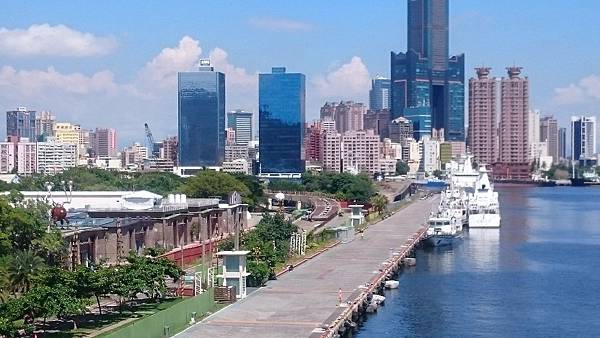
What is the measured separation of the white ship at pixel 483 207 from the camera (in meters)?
68.2

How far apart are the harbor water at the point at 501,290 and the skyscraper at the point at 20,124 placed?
439 ft

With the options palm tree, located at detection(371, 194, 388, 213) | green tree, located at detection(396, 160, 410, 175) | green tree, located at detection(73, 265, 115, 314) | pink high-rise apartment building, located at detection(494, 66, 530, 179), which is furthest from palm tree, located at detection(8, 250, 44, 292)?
pink high-rise apartment building, located at detection(494, 66, 530, 179)

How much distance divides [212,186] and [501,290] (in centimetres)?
3387

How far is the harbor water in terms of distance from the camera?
30359mm

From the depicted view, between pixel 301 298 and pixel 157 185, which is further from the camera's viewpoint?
pixel 157 185

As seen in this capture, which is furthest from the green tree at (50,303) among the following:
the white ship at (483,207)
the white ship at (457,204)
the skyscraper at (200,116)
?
the skyscraper at (200,116)

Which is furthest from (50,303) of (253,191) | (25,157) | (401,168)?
(401,168)

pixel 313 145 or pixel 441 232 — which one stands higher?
pixel 313 145

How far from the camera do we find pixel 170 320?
81.3ft

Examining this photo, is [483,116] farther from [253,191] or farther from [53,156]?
[253,191]

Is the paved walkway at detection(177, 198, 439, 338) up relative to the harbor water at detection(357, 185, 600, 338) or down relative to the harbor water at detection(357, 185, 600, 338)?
up

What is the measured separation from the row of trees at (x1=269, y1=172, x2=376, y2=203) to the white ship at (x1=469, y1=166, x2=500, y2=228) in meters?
16.9

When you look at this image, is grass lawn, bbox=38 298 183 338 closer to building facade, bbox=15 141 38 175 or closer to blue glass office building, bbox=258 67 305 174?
blue glass office building, bbox=258 67 305 174

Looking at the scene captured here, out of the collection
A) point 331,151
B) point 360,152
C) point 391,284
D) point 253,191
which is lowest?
point 391,284
